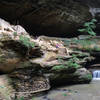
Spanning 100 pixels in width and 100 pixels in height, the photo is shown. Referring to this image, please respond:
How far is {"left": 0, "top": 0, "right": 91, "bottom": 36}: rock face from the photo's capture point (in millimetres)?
8008

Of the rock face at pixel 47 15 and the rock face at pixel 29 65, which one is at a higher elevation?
the rock face at pixel 47 15

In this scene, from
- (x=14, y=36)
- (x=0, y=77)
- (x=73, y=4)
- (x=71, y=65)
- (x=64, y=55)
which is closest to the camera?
(x=0, y=77)

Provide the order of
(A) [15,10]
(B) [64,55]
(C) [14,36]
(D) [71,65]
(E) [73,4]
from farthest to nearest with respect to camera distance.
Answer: (E) [73,4]
(A) [15,10]
(B) [64,55]
(D) [71,65]
(C) [14,36]

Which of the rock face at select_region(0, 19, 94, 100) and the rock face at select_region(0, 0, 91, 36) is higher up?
the rock face at select_region(0, 0, 91, 36)

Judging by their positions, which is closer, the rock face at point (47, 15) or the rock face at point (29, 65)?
the rock face at point (29, 65)

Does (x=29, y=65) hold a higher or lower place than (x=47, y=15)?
lower

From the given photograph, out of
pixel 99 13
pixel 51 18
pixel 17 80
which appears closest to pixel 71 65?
pixel 17 80

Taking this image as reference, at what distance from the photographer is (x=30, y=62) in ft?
16.5

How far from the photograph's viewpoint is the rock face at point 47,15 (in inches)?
315

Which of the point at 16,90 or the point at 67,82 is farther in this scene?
the point at 67,82

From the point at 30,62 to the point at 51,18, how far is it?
4.55 m

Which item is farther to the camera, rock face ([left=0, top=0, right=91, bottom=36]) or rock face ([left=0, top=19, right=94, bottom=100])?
rock face ([left=0, top=0, right=91, bottom=36])

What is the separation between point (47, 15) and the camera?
8797mm

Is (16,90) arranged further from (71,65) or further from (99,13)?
(99,13)
